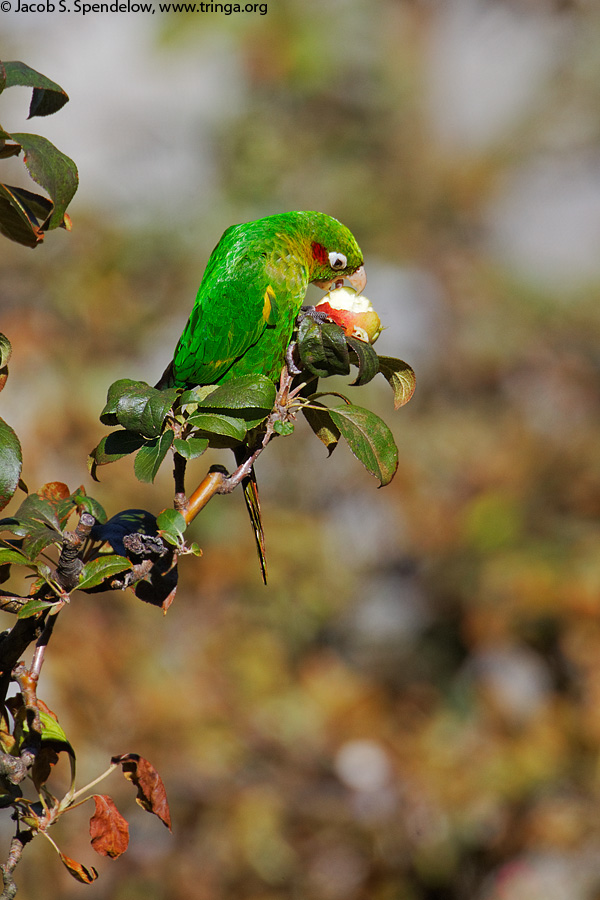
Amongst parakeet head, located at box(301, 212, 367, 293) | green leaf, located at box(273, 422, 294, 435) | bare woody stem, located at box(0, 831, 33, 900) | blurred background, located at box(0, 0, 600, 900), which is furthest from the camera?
blurred background, located at box(0, 0, 600, 900)

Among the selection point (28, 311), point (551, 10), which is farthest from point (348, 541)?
point (551, 10)

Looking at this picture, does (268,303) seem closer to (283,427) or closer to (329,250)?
(329,250)

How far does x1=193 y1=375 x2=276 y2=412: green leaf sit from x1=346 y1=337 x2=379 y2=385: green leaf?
7 centimetres

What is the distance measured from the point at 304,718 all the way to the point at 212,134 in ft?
8.11

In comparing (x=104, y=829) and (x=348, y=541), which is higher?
(x=104, y=829)

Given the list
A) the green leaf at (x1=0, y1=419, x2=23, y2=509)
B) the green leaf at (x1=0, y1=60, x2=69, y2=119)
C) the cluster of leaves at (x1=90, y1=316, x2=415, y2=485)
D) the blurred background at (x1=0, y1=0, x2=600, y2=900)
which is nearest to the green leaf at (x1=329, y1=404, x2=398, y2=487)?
the cluster of leaves at (x1=90, y1=316, x2=415, y2=485)

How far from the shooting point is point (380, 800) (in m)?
2.39

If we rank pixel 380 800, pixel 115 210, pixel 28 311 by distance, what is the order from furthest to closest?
pixel 115 210
pixel 28 311
pixel 380 800

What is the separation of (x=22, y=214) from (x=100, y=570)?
267 mm

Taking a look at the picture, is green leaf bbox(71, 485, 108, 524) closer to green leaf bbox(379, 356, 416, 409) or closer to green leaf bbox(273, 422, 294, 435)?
green leaf bbox(273, 422, 294, 435)

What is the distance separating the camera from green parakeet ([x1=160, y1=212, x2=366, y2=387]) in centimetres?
Result: 81

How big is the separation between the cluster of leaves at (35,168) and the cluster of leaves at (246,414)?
0.48 feet

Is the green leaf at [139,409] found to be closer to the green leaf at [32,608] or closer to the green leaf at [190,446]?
the green leaf at [190,446]

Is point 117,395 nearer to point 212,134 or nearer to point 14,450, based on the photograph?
point 14,450
